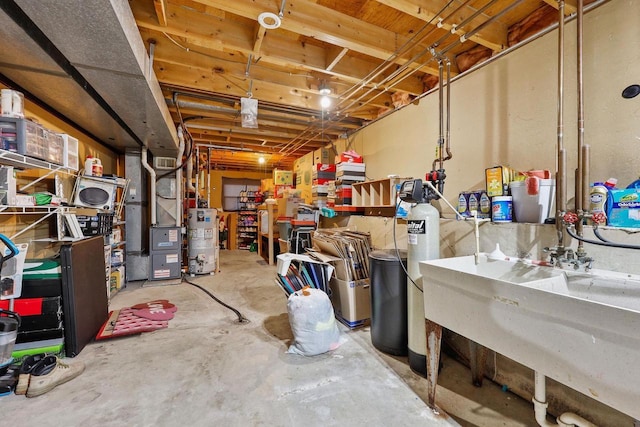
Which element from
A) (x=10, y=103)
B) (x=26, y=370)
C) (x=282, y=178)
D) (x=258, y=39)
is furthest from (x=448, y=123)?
(x=282, y=178)

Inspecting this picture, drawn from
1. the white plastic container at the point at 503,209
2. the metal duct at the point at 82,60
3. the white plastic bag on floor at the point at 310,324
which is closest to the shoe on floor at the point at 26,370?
the white plastic bag on floor at the point at 310,324

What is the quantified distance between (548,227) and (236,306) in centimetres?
315

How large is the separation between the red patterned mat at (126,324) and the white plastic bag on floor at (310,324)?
148 cm

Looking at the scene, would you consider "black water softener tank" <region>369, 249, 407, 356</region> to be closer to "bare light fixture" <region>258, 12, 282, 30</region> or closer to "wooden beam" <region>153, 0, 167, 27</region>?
"bare light fixture" <region>258, 12, 282, 30</region>

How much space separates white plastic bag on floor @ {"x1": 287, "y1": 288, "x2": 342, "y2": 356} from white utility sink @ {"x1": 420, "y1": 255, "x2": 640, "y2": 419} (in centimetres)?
89

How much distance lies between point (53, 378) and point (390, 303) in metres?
2.38

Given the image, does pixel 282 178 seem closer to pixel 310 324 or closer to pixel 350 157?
pixel 350 157

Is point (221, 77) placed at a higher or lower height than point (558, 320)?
higher

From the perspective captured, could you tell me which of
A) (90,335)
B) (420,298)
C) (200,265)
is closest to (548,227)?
(420,298)

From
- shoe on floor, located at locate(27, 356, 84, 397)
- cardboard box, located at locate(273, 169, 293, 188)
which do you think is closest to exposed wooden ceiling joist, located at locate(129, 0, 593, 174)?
cardboard box, located at locate(273, 169, 293, 188)

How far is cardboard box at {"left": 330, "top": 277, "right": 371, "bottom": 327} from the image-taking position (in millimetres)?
2656

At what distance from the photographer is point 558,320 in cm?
100

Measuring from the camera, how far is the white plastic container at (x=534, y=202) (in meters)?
1.66

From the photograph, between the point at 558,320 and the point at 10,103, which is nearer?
the point at 558,320
